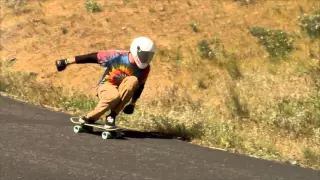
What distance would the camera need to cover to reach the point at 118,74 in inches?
291

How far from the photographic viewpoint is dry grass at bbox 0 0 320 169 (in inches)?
335

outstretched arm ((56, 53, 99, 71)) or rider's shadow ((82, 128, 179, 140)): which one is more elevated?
outstretched arm ((56, 53, 99, 71))

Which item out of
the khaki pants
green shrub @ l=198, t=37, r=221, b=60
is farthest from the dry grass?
the khaki pants

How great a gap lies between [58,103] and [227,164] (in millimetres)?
4494

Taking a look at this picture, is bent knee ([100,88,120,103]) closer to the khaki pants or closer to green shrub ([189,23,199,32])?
the khaki pants

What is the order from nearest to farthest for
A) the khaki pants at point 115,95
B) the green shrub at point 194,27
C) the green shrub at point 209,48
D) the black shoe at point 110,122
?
the black shoe at point 110,122 < the khaki pants at point 115,95 < the green shrub at point 209,48 < the green shrub at point 194,27

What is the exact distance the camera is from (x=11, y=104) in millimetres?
9133

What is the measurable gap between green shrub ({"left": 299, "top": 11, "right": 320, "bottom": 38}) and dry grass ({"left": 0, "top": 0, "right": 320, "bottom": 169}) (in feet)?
0.67

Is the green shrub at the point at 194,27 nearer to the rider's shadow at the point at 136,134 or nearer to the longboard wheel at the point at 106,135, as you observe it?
the rider's shadow at the point at 136,134

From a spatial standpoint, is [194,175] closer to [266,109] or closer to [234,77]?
[266,109]

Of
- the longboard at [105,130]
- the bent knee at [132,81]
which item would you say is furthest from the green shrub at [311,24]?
the longboard at [105,130]

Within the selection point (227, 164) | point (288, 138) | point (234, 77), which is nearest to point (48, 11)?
point (234, 77)

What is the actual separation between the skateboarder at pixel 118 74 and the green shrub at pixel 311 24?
11507 mm

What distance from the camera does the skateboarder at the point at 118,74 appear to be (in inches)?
283
